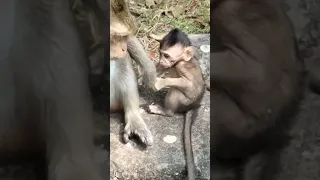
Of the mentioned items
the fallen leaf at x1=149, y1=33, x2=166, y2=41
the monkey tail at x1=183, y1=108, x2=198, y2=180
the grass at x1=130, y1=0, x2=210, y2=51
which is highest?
the grass at x1=130, y1=0, x2=210, y2=51

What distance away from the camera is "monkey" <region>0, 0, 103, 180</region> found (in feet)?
2.94

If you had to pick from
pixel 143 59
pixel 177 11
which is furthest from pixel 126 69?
pixel 177 11

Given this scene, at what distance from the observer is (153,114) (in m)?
1.01

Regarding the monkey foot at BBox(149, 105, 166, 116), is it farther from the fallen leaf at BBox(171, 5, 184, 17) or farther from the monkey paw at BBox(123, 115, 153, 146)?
the fallen leaf at BBox(171, 5, 184, 17)

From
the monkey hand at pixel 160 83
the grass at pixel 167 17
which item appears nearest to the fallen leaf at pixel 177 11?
the grass at pixel 167 17

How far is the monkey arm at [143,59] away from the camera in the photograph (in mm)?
1007

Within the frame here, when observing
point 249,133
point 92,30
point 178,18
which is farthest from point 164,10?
point 249,133

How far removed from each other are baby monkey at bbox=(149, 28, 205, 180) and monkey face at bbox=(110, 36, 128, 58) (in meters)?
0.07

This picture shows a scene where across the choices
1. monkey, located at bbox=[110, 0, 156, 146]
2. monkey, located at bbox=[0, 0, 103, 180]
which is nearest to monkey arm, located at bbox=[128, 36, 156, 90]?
monkey, located at bbox=[110, 0, 156, 146]

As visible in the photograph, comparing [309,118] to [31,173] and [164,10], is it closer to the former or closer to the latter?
[164,10]

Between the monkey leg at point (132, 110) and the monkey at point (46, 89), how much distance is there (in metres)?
0.10

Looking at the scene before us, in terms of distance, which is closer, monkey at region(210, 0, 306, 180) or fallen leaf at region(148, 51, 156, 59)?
monkey at region(210, 0, 306, 180)

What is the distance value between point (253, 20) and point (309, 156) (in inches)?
9.2

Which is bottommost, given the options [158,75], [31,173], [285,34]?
[31,173]
